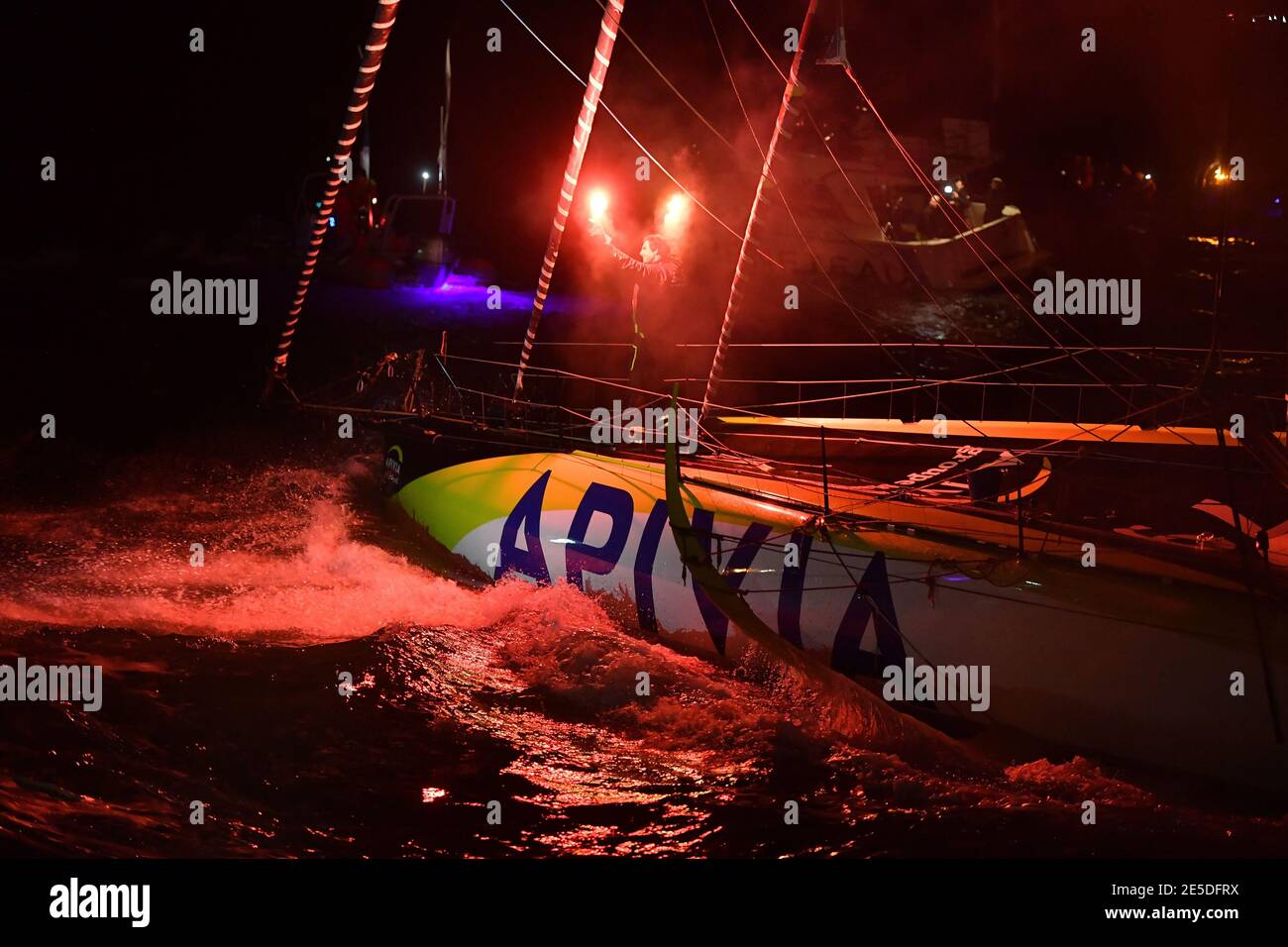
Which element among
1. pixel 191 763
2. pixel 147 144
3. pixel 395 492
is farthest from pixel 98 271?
pixel 191 763

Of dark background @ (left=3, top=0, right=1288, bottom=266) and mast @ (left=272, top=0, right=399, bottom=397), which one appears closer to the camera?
mast @ (left=272, top=0, right=399, bottom=397)

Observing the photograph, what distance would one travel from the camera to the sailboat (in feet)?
18.5

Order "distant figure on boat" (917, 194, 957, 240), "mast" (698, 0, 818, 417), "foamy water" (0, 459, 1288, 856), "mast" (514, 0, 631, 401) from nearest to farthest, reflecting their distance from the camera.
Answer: "foamy water" (0, 459, 1288, 856)
"mast" (514, 0, 631, 401)
"mast" (698, 0, 818, 417)
"distant figure on boat" (917, 194, 957, 240)

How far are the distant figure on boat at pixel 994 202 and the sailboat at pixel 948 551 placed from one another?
20612mm

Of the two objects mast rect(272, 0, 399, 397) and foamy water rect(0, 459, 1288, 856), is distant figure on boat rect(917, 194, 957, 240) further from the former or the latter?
foamy water rect(0, 459, 1288, 856)

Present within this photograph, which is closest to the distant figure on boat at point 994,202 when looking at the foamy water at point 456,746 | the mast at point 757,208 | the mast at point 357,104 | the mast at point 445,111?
the mast at point 445,111

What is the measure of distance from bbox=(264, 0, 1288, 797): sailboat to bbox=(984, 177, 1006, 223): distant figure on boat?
67.6 feet

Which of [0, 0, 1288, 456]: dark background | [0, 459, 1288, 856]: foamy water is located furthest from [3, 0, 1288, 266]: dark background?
[0, 459, 1288, 856]: foamy water

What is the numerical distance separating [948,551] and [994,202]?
80.0 feet

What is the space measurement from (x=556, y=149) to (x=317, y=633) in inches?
749

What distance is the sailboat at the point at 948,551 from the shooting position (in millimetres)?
5641

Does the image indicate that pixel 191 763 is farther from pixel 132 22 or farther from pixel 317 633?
pixel 132 22

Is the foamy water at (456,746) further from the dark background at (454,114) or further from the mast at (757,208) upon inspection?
the dark background at (454,114)

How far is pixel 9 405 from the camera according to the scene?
15109mm
